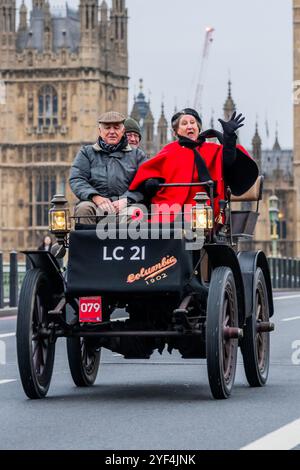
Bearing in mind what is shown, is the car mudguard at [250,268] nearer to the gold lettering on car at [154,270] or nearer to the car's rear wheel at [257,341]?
the car's rear wheel at [257,341]

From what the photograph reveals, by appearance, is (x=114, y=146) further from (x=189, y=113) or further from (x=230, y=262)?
(x=230, y=262)

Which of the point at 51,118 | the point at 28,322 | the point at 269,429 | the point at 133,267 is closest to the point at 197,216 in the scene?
the point at 133,267

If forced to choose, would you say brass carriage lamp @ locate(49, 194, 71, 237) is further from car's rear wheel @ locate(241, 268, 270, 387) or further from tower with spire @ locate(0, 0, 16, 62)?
tower with spire @ locate(0, 0, 16, 62)

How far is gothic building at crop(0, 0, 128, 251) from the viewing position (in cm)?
11188

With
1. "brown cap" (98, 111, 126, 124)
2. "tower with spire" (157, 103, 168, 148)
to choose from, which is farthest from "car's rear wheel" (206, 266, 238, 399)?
"tower with spire" (157, 103, 168, 148)

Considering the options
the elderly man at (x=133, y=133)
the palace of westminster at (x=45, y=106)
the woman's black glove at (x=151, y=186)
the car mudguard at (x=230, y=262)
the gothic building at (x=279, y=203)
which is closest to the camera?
the car mudguard at (x=230, y=262)

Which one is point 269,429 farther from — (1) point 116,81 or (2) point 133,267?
(1) point 116,81

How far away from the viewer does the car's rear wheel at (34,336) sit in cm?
988

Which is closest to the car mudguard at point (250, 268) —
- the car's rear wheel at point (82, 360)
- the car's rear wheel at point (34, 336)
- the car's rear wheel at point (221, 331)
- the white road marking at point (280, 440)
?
the car's rear wheel at point (221, 331)

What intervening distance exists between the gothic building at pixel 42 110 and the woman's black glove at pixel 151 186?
10079 cm

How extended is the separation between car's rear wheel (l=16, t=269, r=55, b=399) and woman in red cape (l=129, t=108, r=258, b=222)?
832mm

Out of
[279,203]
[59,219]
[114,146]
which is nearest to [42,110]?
[279,203]

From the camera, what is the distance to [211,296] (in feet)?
32.5

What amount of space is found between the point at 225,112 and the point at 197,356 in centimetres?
10856
